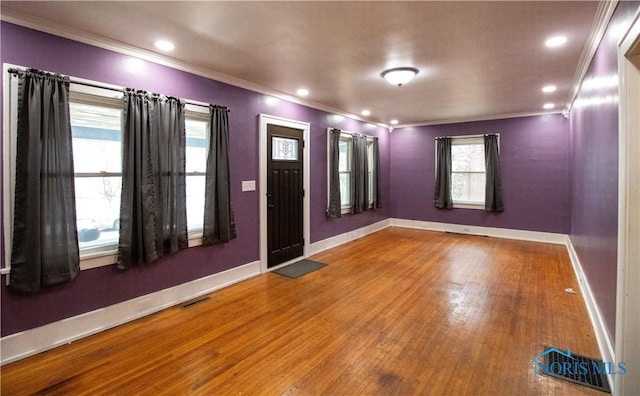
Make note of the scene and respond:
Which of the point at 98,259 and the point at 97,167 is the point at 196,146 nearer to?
the point at 97,167

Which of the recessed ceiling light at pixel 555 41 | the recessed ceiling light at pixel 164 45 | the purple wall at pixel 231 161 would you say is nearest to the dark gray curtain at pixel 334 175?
the purple wall at pixel 231 161

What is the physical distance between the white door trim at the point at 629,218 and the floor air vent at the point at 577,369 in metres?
0.31

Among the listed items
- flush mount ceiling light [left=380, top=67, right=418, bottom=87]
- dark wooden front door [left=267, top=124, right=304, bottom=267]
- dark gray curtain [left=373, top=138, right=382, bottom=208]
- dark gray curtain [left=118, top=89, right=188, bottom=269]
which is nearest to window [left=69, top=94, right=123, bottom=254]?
dark gray curtain [left=118, top=89, right=188, bottom=269]

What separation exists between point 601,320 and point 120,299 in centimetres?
420

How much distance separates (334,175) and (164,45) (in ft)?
11.4

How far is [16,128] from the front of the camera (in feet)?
7.77

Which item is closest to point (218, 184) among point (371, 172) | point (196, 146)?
point (196, 146)

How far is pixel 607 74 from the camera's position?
2344mm

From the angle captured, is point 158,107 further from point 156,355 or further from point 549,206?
point 549,206

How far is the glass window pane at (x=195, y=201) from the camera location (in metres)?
3.63

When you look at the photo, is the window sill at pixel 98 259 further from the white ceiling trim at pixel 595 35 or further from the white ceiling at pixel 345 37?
the white ceiling trim at pixel 595 35

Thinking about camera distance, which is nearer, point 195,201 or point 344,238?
point 195,201

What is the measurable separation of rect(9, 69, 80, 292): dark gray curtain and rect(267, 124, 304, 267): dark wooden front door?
2.37m

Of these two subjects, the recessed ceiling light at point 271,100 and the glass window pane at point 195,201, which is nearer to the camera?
the glass window pane at point 195,201
